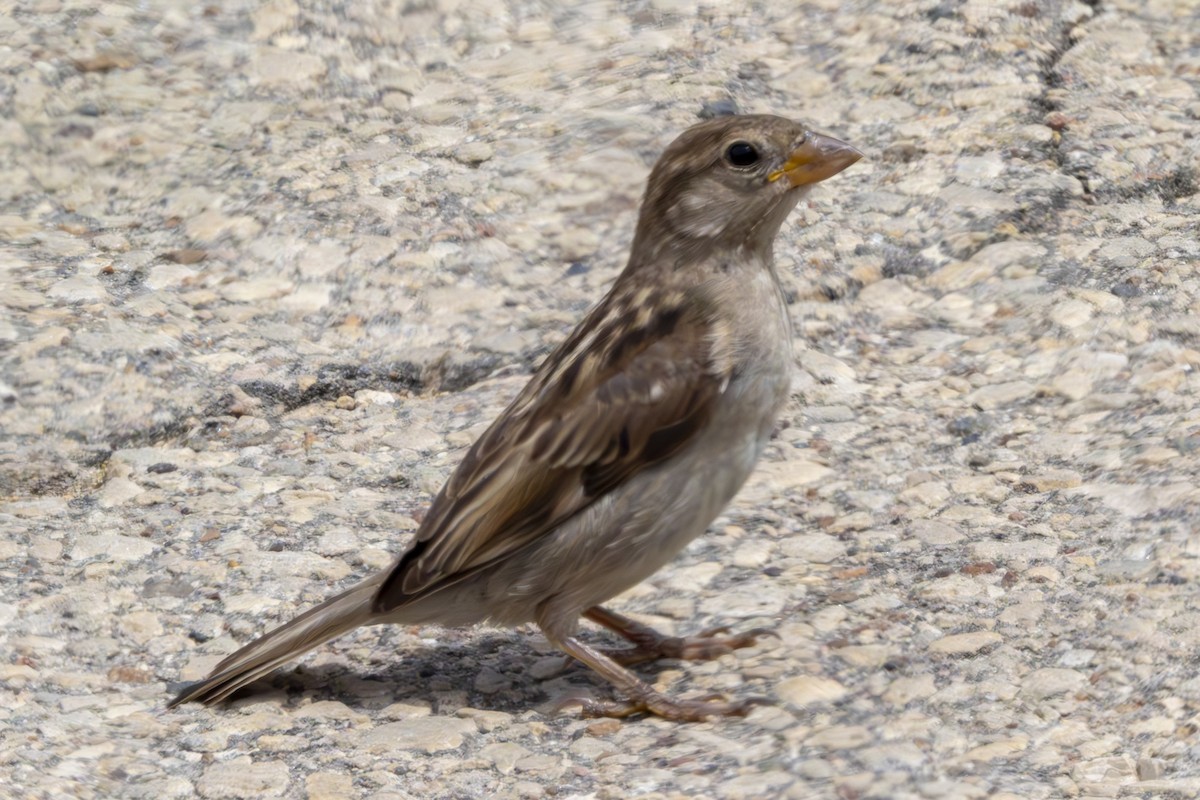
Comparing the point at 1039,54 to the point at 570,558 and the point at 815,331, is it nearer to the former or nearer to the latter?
the point at 815,331

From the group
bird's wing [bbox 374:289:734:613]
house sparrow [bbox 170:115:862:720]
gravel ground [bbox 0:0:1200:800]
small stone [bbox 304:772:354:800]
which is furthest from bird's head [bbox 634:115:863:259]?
small stone [bbox 304:772:354:800]

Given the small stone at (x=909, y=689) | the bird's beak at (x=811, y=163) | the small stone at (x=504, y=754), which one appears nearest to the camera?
the small stone at (x=504, y=754)

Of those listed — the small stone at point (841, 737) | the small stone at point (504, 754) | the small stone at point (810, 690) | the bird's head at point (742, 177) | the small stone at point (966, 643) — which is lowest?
the small stone at point (504, 754)

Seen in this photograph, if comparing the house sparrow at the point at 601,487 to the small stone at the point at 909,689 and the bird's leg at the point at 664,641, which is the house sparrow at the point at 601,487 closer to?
the bird's leg at the point at 664,641

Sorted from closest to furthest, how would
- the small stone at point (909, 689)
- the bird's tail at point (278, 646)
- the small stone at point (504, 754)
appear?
the small stone at point (504, 754) → the small stone at point (909, 689) → the bird's tail at point (278, 646)

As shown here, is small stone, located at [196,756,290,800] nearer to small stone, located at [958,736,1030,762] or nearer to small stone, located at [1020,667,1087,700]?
small stone, located at [958,736,1030,762]

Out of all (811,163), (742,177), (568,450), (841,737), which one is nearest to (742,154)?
(742,177)

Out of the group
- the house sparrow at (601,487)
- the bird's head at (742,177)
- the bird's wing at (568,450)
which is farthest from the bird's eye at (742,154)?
the bird's wing at (568,450)

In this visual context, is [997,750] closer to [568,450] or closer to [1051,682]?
[1051,682]
